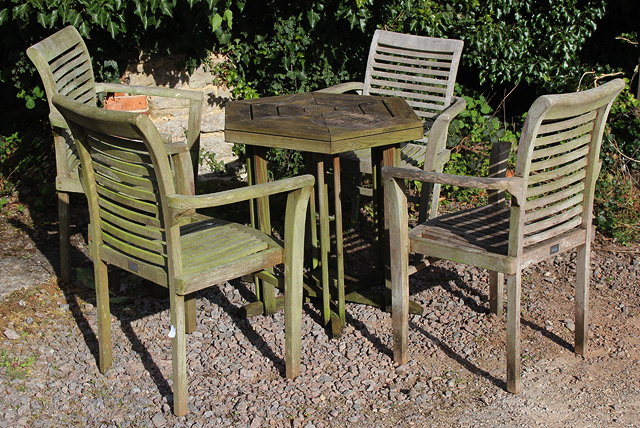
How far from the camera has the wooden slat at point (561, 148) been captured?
3342 millimetres

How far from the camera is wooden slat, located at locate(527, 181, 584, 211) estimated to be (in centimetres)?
345

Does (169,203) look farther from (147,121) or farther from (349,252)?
(349,252)

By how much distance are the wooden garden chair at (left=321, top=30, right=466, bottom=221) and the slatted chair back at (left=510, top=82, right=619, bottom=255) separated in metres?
1.01

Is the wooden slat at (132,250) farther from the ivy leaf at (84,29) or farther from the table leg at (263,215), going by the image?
the ivy leaf at (84,29)

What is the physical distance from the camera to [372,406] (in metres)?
3.58

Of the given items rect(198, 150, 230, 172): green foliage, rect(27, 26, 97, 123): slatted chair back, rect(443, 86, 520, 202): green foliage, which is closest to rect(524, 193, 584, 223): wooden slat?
rect(443, 86, 520, 202): green foliage

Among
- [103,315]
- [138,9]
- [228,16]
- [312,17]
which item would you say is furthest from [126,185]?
[312,17]

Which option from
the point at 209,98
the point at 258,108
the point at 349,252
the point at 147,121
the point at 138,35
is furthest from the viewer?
the point at 209,98

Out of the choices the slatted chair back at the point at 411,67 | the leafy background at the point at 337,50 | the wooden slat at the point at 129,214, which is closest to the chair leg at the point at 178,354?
the wooden slat at the point at 129,214

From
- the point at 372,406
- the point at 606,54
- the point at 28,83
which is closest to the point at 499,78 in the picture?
the point at 606,54

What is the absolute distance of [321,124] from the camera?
3.97 m

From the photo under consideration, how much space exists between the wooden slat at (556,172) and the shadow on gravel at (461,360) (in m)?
0.87

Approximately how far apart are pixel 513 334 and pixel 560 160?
0.70 m

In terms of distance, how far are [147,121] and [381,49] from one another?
2.86m
